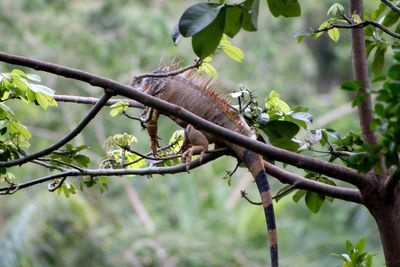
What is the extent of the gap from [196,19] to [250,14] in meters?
0.15

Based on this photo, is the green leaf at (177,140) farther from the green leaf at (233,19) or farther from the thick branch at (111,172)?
the green leaf at (233,19)

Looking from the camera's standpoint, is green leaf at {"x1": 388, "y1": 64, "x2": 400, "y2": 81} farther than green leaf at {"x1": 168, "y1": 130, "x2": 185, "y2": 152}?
No

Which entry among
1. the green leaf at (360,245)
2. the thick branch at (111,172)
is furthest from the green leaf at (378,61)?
the thick branch at (111,172)

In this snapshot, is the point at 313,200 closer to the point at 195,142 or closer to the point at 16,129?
the point at 195,142

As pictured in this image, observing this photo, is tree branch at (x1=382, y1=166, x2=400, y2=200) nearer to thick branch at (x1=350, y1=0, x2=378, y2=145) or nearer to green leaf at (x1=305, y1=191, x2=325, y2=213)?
thick branch at (x1=350, y1=0, x2=378, y2=145)

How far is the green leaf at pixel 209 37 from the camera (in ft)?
4.55

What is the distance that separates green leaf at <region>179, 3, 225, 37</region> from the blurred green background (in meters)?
4.97

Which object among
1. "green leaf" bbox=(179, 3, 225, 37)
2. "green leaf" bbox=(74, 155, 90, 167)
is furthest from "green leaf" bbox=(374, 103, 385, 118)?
"green leaf" bbox=(74, 155, 90, 167)

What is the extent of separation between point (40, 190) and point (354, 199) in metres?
6.61

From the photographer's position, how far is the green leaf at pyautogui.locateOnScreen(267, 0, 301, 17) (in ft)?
4.97

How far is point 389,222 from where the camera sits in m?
1.51

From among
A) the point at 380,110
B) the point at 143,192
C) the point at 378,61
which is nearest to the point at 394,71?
the point at 380,110

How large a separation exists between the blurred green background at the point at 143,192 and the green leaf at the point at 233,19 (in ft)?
16.1

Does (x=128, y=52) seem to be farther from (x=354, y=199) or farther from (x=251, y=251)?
(x=354, y=199)
